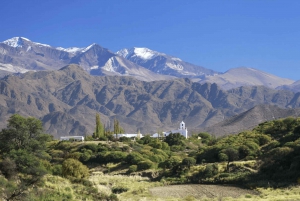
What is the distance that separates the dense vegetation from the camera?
84.5 ft

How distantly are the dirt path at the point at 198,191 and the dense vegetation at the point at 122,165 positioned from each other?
2.00 metres

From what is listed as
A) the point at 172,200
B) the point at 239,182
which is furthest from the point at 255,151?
the point at 172,200

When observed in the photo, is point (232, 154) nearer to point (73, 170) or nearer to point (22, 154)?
point (73, 170)

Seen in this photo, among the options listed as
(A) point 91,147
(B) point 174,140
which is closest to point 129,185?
(A) point 91,147

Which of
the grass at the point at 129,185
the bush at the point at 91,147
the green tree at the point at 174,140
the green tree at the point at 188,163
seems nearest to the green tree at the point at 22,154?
the grass at the point at 129,185

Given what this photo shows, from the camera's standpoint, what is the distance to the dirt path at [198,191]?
30641mm

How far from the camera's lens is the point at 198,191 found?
32.6 m

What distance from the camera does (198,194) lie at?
1224 inches

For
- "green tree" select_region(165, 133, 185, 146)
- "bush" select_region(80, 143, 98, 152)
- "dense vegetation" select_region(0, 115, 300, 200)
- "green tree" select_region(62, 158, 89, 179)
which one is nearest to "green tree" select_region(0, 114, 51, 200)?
"dense vegetation" select_region(0, 115, 300, 200)

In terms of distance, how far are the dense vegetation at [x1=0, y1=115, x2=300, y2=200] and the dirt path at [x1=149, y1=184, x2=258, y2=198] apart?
2.00m

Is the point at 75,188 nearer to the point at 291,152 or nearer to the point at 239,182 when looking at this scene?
the point at 239,182

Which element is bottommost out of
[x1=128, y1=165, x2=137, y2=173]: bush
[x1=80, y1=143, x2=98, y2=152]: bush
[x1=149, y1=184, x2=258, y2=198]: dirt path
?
[x1=149, y1=184, x2=258, y2=198]: dirt path

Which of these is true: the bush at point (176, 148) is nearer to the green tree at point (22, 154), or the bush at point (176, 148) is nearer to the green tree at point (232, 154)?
the green tree at point (232, 154)

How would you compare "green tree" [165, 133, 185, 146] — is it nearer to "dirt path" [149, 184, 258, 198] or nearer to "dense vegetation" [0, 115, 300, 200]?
"dense vegetation" [0, 115, 300, 200]
